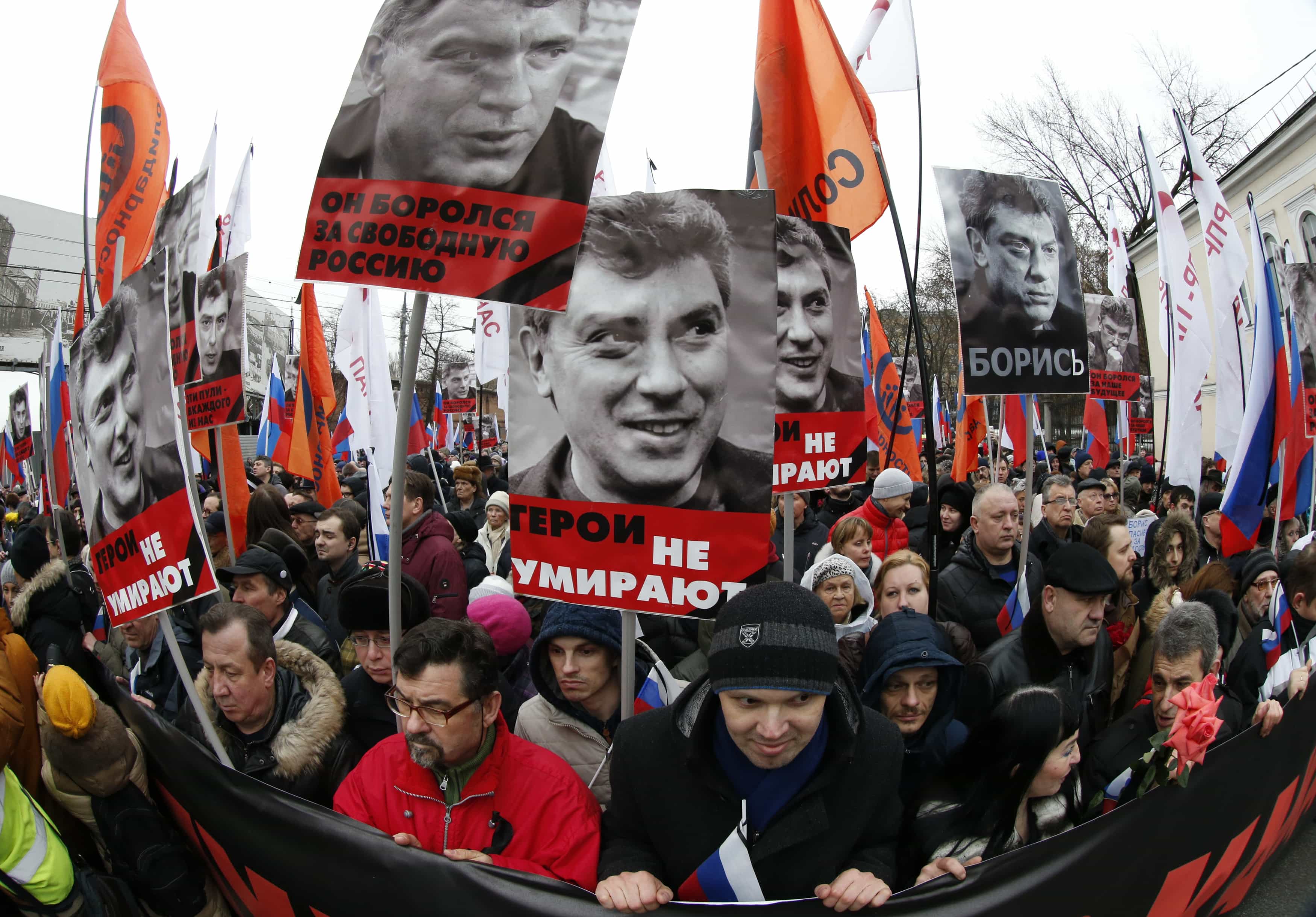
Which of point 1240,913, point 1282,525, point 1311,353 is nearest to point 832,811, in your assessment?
point 1240,913

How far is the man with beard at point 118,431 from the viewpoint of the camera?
Answer: 2.77 m

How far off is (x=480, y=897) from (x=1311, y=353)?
603 centimetres

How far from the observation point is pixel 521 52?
227 cm

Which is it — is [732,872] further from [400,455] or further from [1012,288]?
[1012,288]

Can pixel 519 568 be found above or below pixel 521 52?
below

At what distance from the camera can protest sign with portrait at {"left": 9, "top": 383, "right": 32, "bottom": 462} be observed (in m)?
11.3

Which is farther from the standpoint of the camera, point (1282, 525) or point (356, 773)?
point (1282, 525)

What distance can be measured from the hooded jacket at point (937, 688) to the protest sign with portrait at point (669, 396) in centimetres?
58

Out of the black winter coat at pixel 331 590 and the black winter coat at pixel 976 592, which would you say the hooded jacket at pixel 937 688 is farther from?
the black winter coat at pixel 331 590

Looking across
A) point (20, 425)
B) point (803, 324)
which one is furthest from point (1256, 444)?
point (20, 425)

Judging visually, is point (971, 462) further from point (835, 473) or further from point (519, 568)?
point (519, 568)

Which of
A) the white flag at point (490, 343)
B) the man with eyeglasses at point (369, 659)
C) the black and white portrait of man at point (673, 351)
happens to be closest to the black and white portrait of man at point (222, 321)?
the man with eyeglasses at point (369, 659)

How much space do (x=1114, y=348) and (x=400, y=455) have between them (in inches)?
368

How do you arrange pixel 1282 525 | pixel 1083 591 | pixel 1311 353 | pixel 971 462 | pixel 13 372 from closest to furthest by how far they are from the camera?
pixel 1083 591 → pixel 1311 353 → pixel 1282 525 → pixel 971 462 → pixel 13 372
